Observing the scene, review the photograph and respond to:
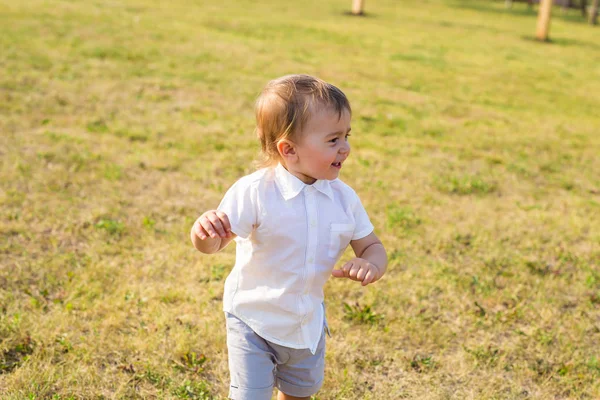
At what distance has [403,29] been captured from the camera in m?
19.4

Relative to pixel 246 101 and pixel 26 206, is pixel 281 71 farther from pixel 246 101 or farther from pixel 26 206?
pixel 26 206

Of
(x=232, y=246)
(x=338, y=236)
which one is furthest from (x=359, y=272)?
(x=232, y=246)

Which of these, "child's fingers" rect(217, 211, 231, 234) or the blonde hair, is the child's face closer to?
the blonde hair

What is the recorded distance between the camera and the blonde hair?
2420 mm

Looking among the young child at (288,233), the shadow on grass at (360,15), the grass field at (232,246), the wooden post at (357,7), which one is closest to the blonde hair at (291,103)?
the young child at (288,233)

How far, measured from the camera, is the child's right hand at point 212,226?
2.31 m

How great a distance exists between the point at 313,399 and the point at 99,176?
3.49 meters

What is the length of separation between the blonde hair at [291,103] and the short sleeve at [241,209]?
22cm

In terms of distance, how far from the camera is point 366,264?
7.99 ft

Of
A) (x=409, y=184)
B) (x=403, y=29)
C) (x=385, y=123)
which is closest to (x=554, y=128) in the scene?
(x=385, y=123)

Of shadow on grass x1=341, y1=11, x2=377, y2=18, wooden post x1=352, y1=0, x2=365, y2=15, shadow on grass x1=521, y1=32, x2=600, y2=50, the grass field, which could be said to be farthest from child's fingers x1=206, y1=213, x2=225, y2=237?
wooden post x1=352, y1=0, x2=365, y2=15

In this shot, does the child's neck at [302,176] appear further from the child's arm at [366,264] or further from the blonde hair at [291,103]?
the child's arm at [366,264]

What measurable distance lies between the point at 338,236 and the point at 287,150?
396 millimetres

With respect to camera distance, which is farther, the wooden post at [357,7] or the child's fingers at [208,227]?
the wooden post at [357,7]
